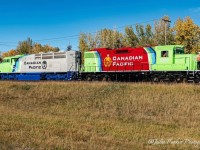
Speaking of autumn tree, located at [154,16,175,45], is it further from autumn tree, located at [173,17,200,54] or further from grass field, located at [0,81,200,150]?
grass field, located at [0,81,200,150]

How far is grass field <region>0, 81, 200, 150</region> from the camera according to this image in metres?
10.7

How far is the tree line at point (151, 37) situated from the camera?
5459cm

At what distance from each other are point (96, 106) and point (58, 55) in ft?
65.7

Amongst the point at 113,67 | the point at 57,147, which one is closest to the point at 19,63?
the point at 113,67

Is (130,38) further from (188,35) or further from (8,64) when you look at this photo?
(8,64)

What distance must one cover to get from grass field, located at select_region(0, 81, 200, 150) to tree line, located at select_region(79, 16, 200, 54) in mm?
31943

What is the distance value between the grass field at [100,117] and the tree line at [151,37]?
105 ft

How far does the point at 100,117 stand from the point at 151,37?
5650 cm

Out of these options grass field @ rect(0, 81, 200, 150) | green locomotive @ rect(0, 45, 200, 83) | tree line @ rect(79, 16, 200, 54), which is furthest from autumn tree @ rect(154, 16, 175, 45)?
grass field @ rect(0, 81, 200, 150)

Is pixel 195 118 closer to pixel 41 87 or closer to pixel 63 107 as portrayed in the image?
pixel 63 107

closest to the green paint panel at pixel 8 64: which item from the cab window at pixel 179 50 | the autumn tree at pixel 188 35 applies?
the cab window at pixel 179 50

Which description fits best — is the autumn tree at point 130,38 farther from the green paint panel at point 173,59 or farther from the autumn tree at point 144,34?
the green paint panel at point 173,59

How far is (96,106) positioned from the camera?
20578 millimetres

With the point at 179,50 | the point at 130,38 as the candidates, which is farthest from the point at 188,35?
the point at 179,50
